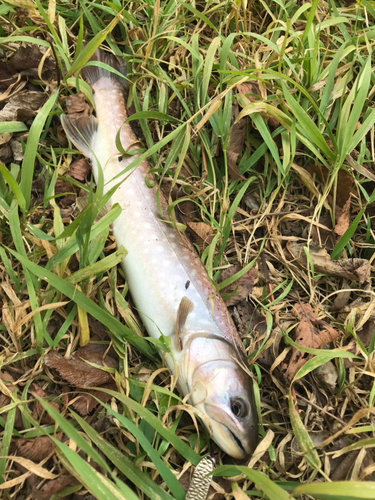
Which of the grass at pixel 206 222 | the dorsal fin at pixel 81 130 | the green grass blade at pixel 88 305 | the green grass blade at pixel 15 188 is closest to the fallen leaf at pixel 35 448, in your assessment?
the grass at pixel 206 222

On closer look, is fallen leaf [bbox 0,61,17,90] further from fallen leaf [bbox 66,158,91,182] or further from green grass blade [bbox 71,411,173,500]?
green grass blade [bbox 71,411,173,500]

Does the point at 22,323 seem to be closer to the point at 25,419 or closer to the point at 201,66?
the point at 25,419

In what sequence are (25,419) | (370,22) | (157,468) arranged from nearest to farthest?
(157,468) < (25,419) < (370,22)

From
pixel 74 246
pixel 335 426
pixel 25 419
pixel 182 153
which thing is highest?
pixel 182 153

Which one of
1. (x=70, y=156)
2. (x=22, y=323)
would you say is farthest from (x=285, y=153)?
(x=22, y=323)

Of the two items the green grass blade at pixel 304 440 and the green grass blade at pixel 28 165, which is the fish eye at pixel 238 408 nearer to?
the green grass blade at pixel 304 440

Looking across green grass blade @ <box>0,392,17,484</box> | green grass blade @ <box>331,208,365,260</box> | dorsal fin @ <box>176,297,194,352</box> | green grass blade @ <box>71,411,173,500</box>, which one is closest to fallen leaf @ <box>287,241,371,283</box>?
green grass blade @ <box>331,208,365,260</box>
